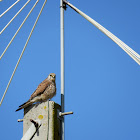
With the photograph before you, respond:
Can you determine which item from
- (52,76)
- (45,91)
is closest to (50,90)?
(45,91)

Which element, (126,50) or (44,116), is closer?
(44,116)

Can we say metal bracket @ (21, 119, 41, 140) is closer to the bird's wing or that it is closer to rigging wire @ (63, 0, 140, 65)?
rigging wire @ (63, 0, 140, 65)

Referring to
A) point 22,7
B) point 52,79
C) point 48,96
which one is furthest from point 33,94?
point 22,7

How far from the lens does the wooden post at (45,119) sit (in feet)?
14.0

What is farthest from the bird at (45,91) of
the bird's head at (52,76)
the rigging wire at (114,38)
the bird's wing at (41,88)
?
the rigging wire at (114,38)

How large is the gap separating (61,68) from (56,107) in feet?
5.18

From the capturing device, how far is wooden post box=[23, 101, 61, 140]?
4.27m

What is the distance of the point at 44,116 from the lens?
4.41m

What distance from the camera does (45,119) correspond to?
4.38 metres

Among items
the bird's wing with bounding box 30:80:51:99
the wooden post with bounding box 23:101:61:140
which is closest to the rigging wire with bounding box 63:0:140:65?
the wooden post with bounding box 23:101:61:140

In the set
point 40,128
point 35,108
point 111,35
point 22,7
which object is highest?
point 22,7

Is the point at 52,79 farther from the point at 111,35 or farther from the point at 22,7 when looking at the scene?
the point at 111,35

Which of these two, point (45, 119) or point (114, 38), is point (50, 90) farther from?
point (45, 119)

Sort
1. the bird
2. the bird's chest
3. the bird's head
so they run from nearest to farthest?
the bird, the bird's chest, the bird's head
